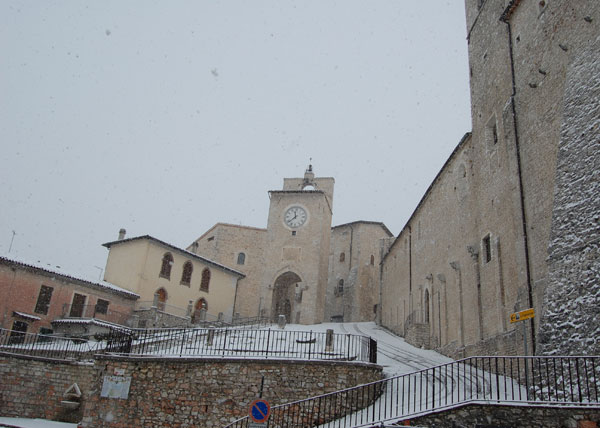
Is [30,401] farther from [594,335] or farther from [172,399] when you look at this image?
[594,335]

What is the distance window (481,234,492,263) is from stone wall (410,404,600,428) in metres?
10.1

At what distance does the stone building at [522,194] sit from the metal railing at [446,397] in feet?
2.26

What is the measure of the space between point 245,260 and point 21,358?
2667cm

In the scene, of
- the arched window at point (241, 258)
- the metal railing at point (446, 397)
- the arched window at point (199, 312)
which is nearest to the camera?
the metal railing at point (446, 397)

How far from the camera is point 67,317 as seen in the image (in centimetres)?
2641

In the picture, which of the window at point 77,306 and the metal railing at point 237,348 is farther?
the window at point 77,306

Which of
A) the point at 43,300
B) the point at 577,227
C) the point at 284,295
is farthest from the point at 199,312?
the point at 577,227

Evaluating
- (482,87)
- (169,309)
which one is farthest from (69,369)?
(482,87)

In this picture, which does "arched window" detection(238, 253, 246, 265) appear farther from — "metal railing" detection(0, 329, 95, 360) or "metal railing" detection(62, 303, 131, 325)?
"metal railing" detection(0, 329, 95, 360)

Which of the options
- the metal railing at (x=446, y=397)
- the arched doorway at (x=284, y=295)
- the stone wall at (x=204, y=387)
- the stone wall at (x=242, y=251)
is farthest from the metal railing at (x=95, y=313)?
the metal railing at (x=446, y=397)

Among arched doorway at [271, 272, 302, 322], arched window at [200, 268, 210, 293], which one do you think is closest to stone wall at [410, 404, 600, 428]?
arched window at [200, 268, 210, 293]

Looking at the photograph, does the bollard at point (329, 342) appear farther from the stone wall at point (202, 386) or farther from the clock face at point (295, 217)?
the clock face at point (295, 217)

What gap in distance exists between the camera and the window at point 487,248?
1973 cm

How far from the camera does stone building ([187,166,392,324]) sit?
126 feet
